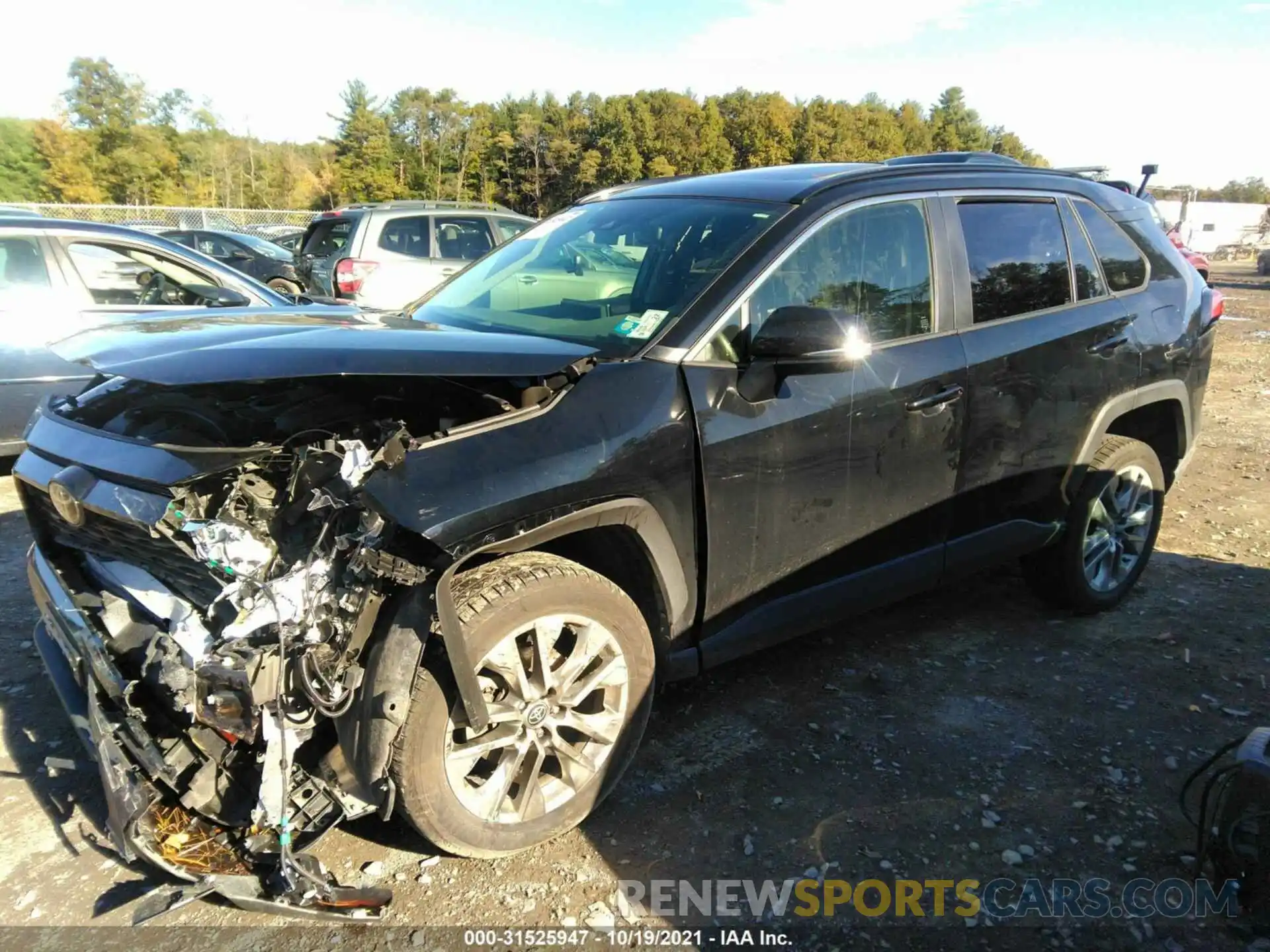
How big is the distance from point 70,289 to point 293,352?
16.7ft

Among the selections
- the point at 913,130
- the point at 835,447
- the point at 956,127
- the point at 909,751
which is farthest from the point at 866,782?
the point at 956,127

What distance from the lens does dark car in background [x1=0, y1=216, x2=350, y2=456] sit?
19.6 feet

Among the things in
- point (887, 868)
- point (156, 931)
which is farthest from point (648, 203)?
point (156, 931)

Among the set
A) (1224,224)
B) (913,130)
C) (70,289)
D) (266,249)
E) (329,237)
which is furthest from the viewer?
(913,130)

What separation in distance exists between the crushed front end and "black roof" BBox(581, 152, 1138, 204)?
64.0 inches

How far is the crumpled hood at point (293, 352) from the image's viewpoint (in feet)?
7.50

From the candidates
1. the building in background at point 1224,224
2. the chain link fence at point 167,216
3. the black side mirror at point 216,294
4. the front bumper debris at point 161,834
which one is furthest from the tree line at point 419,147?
the front bumper debris at point 161,834

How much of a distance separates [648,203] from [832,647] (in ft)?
7.01

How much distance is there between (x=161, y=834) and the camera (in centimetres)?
225

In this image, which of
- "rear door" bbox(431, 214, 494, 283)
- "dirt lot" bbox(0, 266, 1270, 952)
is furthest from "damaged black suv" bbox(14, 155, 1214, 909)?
"rear door" bbox(431, 214, 494, 283)

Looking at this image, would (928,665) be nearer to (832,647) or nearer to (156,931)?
(832,647)

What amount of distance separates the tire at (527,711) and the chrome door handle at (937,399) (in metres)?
1.36

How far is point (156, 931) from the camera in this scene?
2383 mm

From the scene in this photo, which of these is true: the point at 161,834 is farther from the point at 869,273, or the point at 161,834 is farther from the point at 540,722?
the point at 869,273
